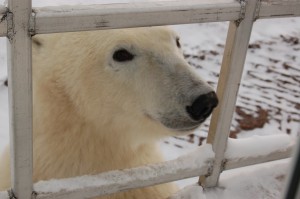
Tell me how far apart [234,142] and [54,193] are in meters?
0.82

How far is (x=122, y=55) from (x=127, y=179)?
1.79ft

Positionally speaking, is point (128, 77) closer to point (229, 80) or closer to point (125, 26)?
point (229, 80)

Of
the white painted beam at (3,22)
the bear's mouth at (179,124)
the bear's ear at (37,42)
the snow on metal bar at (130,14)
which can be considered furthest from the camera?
the bear's ear at (37,42)

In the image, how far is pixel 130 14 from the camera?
1557 mm

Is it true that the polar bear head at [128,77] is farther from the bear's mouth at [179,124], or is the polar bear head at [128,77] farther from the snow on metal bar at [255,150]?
the snow on metal bar at [255,150]

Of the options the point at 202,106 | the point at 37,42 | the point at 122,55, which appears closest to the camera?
the point at 202,106

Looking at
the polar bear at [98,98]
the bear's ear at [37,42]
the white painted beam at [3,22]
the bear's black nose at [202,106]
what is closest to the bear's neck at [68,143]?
the polar bear at [98,98]

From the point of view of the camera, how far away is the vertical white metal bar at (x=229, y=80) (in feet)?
5.95

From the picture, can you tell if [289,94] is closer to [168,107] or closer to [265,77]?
[265,77]

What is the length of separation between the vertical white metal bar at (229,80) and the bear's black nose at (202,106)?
0.10m

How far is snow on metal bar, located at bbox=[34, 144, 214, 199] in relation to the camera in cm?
174

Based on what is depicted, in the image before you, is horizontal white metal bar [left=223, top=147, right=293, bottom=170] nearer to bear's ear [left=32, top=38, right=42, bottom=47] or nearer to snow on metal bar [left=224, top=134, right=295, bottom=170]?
snow on metal bar [left=224, top=134, right=295, bottom=170]

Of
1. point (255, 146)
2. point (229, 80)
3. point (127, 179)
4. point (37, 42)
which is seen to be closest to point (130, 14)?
point (229, 80)

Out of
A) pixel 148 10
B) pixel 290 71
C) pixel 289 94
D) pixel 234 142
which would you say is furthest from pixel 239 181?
pixel 290 71
